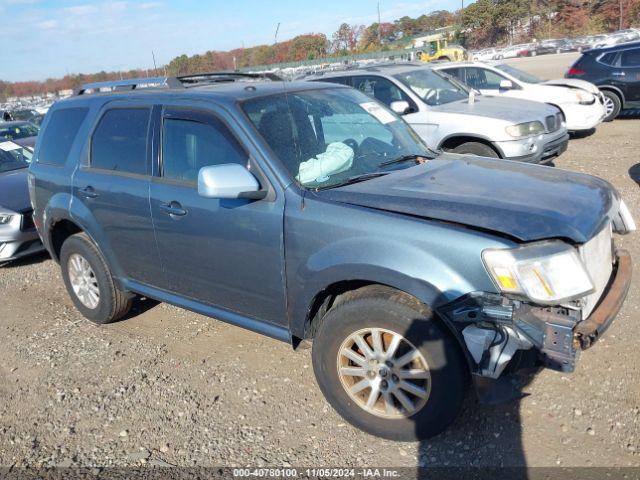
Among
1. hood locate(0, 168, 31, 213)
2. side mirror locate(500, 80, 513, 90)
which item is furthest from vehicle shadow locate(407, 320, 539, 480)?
side mirror locate(500, 80, 513, 90)

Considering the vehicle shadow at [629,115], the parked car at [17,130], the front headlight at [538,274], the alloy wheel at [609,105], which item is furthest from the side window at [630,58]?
the parked car at [17,130]

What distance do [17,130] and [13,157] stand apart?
329 cm

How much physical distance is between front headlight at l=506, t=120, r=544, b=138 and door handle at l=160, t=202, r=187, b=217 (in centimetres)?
540

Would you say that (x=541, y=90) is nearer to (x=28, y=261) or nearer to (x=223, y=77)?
(x=223, y=77)

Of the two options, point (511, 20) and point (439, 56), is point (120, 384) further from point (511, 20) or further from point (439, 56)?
point (511, 20)

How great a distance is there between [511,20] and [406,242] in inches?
3285

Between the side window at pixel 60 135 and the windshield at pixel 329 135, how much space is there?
75.8 inches

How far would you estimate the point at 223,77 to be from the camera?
4773 millimetres

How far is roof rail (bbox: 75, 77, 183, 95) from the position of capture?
4.34 m

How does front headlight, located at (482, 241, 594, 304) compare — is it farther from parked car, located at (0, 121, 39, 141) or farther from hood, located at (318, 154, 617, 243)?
parked car, located at (0, 121, 39, 141)

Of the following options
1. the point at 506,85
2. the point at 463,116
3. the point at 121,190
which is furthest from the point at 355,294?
the point at 506,85

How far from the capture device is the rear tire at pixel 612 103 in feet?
42.8

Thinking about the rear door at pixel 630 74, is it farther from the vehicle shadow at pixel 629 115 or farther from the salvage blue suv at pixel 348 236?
the salvage blue suv at pixel 348 236

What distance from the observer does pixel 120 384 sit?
3.94 meters
